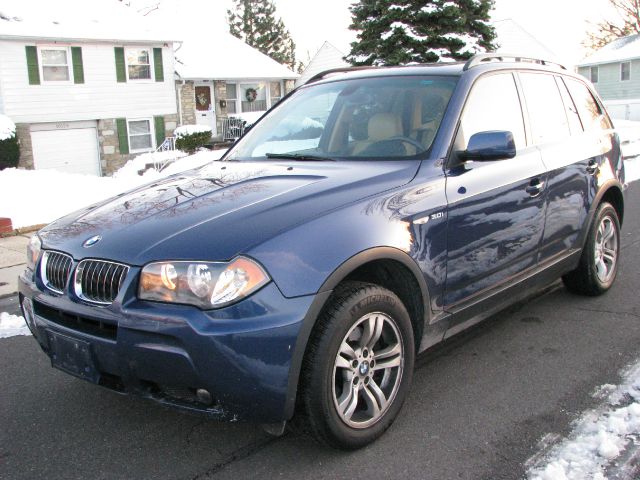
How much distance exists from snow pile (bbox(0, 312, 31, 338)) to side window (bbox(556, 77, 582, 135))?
4282 millimetres

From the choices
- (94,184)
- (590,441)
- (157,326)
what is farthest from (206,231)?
(94,184)

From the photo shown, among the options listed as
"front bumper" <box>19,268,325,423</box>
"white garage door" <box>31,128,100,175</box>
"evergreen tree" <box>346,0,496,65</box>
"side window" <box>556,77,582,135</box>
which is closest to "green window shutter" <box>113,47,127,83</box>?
"white garage door" <box>31,128,100,175</box>

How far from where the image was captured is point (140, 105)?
25844 millimetres

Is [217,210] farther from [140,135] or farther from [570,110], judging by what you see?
[140,135]

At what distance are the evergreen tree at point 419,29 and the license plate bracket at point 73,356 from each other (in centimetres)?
1907

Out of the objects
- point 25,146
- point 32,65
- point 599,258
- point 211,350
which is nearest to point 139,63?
point 32,65

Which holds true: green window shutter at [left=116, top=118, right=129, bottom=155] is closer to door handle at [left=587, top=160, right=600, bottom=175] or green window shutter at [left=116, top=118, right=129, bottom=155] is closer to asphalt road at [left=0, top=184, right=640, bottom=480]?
asphalt road at [left=0, top=184, right=640, bottom=480]

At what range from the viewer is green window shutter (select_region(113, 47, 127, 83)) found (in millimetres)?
24953

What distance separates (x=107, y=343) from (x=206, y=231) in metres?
0.63

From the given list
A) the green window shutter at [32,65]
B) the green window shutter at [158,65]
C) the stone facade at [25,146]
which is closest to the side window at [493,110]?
the stone facade at [25,146]

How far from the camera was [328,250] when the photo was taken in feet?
9.43

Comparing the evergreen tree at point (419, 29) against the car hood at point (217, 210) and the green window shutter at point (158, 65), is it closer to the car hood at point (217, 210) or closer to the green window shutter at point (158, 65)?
the green window shutter at point (158, 65)

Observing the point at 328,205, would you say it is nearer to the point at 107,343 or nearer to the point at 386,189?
the point at 386,189

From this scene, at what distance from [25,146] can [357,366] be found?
876 inches
